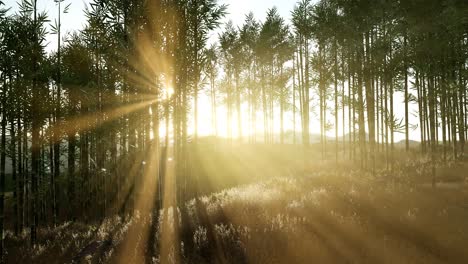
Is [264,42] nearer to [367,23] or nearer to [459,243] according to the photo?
[367,23]

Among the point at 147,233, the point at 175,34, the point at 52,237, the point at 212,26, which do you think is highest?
the point at 212,26

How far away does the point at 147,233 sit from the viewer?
7.62 m

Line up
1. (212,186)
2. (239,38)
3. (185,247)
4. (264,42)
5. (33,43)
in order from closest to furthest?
1. (185,247)
2. (33,43)
3. (212,186)
4. (264,42)
5. (239,38)

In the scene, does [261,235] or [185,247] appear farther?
[185,247]

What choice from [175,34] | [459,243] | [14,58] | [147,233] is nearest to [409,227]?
[459,243]

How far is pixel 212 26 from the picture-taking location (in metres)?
12.8

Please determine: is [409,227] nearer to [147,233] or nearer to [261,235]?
[261,235]

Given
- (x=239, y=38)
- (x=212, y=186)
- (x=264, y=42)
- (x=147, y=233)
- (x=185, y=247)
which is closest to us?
(x=185, y=247)

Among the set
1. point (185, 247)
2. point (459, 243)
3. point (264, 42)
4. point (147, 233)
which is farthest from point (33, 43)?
point (264, 42)

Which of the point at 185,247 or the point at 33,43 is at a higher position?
the point at 33,43

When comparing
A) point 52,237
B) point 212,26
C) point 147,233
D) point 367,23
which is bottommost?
point 52,237

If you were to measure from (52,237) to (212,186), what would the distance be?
1083cm

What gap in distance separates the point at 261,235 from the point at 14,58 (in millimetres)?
11758

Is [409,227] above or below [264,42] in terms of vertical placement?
below
